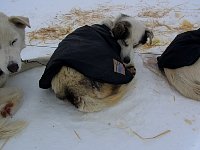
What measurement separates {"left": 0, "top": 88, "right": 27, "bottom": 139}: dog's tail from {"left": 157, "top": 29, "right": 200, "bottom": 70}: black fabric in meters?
1.11

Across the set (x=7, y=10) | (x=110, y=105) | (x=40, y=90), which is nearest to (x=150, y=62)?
(x=110, y=105)

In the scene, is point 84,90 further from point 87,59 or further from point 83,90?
point 87,59

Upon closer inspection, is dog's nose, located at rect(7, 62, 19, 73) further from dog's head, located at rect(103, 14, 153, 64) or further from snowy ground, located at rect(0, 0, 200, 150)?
dog's head, located at rect(103, 14, 153, 64)

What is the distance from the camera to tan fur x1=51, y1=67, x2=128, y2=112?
210 cm

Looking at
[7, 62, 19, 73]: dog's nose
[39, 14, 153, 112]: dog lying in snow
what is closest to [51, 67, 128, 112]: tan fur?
[39, 14, 153, 112]: dog lying in snow

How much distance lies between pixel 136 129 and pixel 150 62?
0.88 m

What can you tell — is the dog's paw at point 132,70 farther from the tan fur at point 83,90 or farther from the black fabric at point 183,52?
the tan fur at point 83,90

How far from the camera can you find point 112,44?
8.34 feet

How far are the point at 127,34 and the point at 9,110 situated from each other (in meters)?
1.11

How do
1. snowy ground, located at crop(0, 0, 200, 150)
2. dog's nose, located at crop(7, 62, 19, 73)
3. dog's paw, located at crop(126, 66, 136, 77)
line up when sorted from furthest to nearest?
dog's paw, located at crop(126, 66, 136, 77)
dog's nose, located at crop(7, 62, 19, 73)
snowy ground, located at crop(0, 0, 200, 150)

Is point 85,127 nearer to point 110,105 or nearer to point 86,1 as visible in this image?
point 110,105

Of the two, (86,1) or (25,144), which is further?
(86,1)

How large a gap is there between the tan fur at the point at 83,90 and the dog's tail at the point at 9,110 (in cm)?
29

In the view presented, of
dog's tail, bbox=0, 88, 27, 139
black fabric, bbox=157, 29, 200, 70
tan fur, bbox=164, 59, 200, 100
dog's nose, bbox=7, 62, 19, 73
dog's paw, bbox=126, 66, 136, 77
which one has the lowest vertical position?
dog's tail, bbox=0, 88, 27, 139
